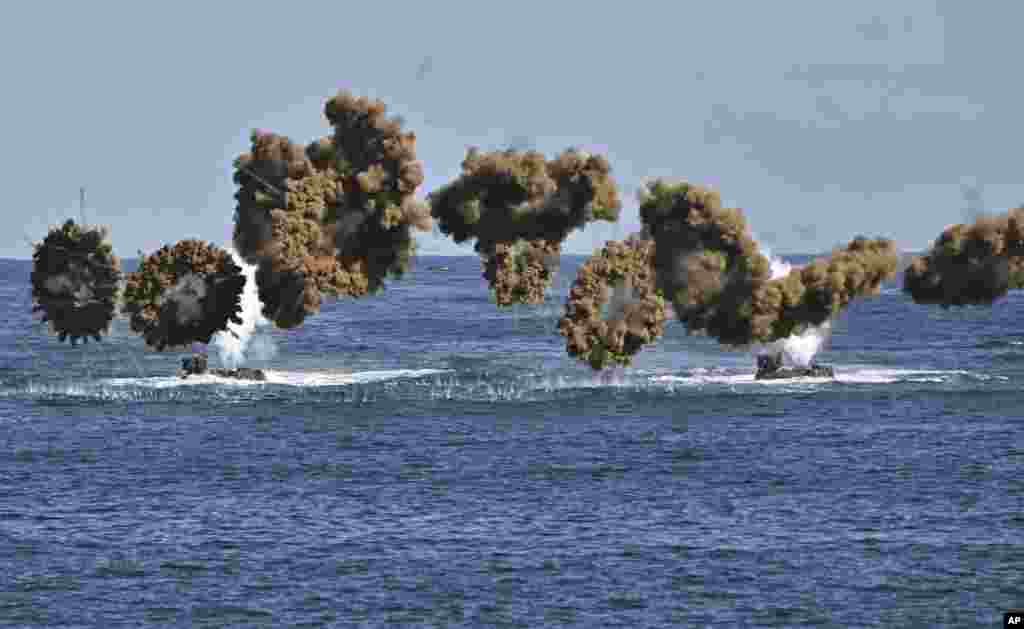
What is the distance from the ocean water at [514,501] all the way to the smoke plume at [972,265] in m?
12.6

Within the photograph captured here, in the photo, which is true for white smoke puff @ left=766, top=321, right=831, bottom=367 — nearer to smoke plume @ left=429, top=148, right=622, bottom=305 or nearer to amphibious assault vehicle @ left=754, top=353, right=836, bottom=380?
amphibious assault vehicle @ left=754, top=353, right=836, bottom=380

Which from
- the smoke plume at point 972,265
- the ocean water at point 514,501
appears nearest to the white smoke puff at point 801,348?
the ocean water at point 514,501

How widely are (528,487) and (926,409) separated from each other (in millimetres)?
43735

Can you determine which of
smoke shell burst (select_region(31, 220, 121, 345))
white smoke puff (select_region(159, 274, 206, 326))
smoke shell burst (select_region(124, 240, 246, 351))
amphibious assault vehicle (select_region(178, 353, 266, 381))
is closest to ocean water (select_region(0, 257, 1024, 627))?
amphibious assault vehicle (select_region(178, 353, 266, 381))

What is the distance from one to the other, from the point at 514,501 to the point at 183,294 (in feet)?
70.1

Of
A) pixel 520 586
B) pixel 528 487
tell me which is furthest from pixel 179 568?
pixel 528 487

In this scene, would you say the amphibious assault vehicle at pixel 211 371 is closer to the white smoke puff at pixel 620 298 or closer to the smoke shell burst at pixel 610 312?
the smoke shell burst at pixel 610 312

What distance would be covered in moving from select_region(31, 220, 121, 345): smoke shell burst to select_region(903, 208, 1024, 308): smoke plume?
36460 millimetres

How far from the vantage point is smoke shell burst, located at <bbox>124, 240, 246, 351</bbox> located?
106125mm

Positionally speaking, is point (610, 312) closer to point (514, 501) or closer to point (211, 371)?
point (514, 501)

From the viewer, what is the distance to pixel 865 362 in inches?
7569

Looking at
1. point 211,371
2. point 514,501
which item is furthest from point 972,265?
point 211,371

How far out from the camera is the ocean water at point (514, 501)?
8281cm

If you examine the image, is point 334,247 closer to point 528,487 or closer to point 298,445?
point 528,487
